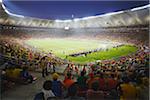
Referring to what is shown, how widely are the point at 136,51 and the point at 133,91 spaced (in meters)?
0.42

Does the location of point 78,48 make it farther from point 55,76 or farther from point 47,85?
point 47,85

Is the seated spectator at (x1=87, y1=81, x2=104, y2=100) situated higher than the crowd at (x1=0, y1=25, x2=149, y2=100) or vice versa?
the crowd at (x1=0, y1=25, x2=149, y2=100)

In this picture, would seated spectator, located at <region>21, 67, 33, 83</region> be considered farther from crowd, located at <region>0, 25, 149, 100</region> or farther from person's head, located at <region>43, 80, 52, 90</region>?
person's head, located at <region>43, 80, 52, 90</region>

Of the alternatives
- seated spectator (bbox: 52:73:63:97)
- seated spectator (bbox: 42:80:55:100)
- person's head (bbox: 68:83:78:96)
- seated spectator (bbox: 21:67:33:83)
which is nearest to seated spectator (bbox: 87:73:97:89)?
person's head (bbox: 68:83:78:96)

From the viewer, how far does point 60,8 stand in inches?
133

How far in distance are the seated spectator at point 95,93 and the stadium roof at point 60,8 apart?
2.52ft

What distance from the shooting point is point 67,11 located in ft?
11.1

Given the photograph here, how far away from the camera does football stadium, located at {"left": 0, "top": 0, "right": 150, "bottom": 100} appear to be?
3258 mm

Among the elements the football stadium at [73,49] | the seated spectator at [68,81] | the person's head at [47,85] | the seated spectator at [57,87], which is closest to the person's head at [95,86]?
the football stadium at [73,49]

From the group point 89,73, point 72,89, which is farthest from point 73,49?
point 72,89

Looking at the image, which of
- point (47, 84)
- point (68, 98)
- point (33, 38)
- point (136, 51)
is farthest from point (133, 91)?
point (33, 38)

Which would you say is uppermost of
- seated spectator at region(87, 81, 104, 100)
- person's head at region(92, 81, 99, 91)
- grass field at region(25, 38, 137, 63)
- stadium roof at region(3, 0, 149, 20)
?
stadium roof at region(3, 0, 149, 20)

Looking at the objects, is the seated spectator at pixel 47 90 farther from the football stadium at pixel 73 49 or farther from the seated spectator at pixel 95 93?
the seated spectator at pixel 95 93

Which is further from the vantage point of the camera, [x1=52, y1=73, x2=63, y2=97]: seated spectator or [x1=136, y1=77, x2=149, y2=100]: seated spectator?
[x1=52, y1=73, x2=63, y2=97]: seated spectator
